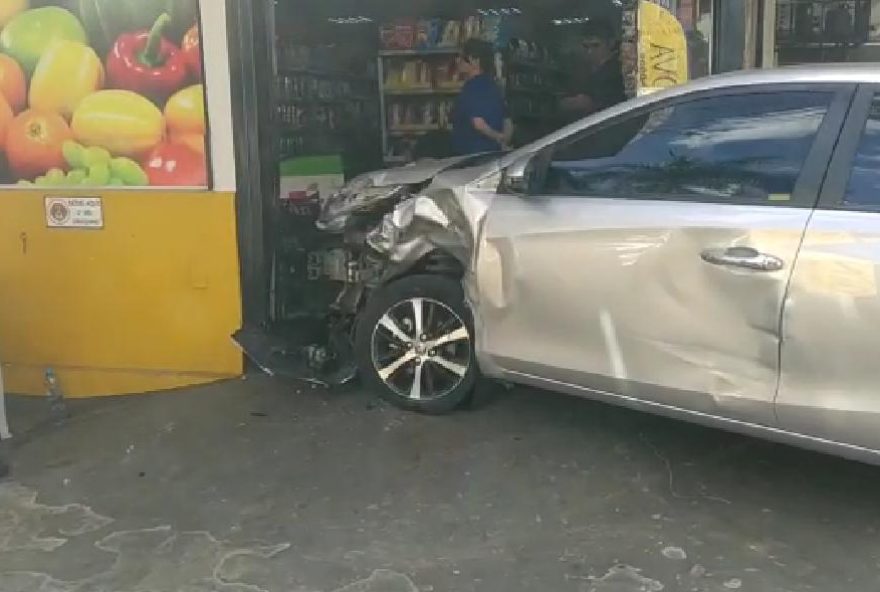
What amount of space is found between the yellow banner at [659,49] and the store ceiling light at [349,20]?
3.19 metres

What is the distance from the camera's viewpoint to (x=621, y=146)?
4.74 m

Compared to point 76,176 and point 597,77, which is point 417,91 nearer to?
point 597,77

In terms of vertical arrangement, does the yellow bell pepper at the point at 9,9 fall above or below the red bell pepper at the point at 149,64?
above

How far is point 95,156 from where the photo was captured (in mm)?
6465

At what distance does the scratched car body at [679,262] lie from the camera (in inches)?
157

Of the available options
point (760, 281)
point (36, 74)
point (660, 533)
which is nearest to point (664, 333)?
point (760, 281)

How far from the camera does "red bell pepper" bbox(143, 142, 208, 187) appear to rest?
629 centimetres

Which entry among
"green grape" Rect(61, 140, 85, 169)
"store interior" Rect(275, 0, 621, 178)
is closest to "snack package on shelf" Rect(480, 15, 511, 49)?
"store interior" Rect(275, 0, 621, 178)

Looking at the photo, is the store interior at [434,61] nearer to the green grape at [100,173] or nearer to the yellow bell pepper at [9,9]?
the green grape at [100,173]

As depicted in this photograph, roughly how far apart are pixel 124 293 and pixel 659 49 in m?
3.53

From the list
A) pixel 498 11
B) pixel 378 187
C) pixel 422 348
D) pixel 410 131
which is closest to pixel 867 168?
pixel 422 348

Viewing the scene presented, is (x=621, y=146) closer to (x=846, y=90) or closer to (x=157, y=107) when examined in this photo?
(x=846, y=90)

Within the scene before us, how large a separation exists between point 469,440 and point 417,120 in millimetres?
5156

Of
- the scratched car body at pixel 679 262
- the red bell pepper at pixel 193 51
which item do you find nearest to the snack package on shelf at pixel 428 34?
the red bell pepper at pixel 193 51
